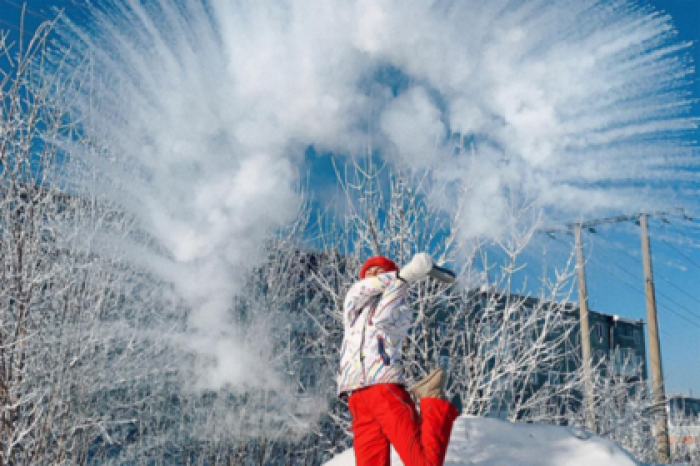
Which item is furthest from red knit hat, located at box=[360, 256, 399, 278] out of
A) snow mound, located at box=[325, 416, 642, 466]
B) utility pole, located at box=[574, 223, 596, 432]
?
utility pole, located at box=[574, 223, 596, 432]

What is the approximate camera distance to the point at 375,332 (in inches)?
121

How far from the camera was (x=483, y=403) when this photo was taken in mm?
7594

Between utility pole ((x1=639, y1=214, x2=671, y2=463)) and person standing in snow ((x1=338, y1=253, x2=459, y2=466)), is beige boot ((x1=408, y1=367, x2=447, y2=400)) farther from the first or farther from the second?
utility pole ((x1=639, y1=214, x2=671, y2=463))

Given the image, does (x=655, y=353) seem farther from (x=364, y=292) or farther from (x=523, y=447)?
(x=364, y=292)

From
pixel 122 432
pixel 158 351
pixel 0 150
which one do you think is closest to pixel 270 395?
pixel 158 351

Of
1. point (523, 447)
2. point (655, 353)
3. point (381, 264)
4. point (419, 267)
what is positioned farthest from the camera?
point (655, 353)

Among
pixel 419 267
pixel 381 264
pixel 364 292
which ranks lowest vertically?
pixel 364 292

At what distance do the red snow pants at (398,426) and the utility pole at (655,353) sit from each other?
996cm

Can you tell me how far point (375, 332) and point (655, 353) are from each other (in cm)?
1280

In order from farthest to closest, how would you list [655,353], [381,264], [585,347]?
[655,353] → [585,347] → [381,264]

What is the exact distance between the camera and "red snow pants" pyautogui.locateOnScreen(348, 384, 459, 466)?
2807 mm

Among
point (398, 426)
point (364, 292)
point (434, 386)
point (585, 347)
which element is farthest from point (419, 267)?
point (585, 347)

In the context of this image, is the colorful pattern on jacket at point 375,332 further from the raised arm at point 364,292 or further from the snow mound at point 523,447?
the snow mound at point 523,447

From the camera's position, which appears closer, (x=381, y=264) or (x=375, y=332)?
(x=375, y=332)
